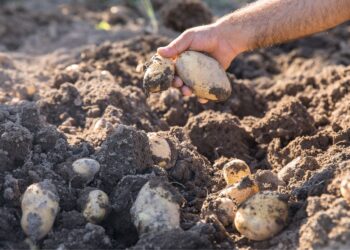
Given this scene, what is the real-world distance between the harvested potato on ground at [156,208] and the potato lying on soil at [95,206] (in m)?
0.13

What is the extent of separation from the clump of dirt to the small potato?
2.89 metres

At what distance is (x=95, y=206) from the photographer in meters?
2.60

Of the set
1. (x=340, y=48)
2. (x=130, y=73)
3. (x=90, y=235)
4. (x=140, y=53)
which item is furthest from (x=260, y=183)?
(x=340, y=48)

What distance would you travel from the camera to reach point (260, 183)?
2826 mm

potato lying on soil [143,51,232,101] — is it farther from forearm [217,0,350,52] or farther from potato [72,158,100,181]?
potato [72,158,100,181]

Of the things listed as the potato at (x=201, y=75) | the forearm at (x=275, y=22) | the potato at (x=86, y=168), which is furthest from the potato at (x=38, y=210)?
the forearm at (x=275, y=22)

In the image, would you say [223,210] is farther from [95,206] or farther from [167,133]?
[167,133]

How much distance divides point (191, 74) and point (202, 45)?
0.66 feet

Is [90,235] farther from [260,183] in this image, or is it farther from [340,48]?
[340,48]

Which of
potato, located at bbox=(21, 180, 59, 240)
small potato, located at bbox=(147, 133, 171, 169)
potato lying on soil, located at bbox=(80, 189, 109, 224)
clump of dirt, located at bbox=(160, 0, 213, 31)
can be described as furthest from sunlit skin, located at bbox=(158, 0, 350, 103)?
clump of dirt, located at bbox=(160, 0, 213, 31)

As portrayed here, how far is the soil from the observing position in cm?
250

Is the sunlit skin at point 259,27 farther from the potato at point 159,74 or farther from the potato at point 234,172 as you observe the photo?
the potato at point 234,172

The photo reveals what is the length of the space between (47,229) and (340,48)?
3.59 metres

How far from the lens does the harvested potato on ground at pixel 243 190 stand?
8.85ft
